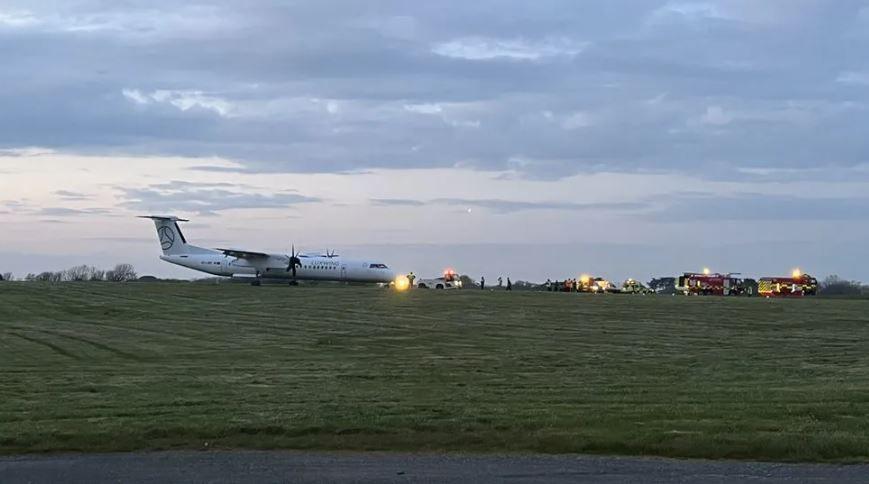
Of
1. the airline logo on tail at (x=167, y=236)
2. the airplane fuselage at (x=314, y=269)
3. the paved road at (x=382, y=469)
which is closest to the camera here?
the paved road at (x=382, y=469)

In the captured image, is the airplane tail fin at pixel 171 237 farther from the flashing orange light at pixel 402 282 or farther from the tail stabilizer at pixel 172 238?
the flashing orange light at pixel 402 282

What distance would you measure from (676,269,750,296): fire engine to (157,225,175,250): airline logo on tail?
42584 mm

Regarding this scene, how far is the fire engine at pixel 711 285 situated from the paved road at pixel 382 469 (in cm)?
7256

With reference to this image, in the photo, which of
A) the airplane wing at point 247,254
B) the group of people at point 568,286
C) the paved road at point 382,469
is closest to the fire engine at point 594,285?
the group of people at point 568,286

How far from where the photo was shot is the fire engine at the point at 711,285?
81938mm

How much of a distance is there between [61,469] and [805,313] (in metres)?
39.5

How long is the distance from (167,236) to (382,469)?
245 ft

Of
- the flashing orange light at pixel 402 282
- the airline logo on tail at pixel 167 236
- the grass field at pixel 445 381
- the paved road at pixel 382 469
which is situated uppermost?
the airline logo on tail at pixel 167 236

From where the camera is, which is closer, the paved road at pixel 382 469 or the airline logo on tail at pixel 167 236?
the paved road at pixel 382 469

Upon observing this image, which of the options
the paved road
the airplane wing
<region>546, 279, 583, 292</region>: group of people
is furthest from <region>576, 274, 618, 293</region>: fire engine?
the paved road

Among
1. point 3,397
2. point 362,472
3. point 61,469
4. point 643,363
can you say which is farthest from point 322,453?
point 643,363

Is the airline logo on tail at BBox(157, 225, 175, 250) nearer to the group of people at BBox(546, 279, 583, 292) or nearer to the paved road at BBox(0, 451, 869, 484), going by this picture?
the group of people at BBox(546, 279, 583, 292)

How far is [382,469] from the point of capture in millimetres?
10836

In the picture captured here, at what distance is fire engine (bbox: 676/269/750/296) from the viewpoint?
269 ft
